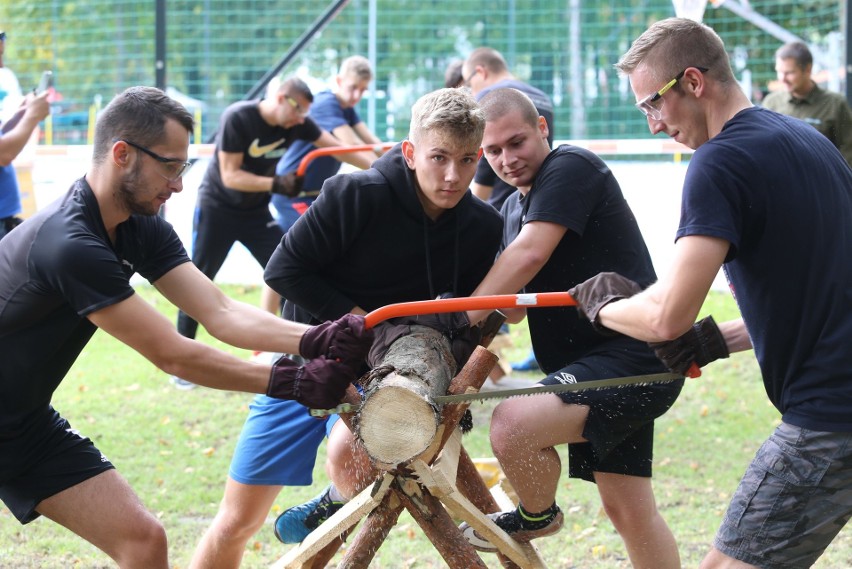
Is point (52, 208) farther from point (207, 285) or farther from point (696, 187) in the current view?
point (696, 187)

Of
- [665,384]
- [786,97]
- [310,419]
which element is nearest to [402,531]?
[310,419]

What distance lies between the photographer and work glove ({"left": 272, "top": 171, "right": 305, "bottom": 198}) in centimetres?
742

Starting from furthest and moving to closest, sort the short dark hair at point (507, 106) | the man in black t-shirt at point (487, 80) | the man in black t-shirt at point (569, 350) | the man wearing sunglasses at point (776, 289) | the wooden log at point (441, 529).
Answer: the man in black t-shirt at point (487, 80)
the short dark hair at point (507, 106)
the man in black t-shirt at point (569, 350)
the wooden log at point (441, 529)
the man wearing sunglasses at point (776, 289)

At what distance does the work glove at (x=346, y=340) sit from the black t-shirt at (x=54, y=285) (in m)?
0.67

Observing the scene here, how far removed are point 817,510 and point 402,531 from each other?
2710mm

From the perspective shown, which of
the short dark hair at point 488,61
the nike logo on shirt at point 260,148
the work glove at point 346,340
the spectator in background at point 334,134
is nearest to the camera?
the work glove at point 346,340

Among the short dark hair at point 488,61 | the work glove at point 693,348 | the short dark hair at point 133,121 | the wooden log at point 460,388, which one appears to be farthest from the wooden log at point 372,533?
the short dark hair at point 488,61

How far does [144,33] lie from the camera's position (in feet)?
47.9

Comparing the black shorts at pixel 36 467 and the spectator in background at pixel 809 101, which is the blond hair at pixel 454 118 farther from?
the spectator in background at pixel 809 101

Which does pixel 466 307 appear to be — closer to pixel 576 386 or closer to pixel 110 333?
pixel 576 386

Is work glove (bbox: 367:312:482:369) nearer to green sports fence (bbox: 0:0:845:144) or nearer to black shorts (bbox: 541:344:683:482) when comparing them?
black shorts (bbox: 541:344:683:482)

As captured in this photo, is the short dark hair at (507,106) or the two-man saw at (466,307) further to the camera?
the short dark hair at (507,106)

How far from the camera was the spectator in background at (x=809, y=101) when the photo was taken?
350 inches

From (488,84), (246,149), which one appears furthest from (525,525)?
(246,149)
